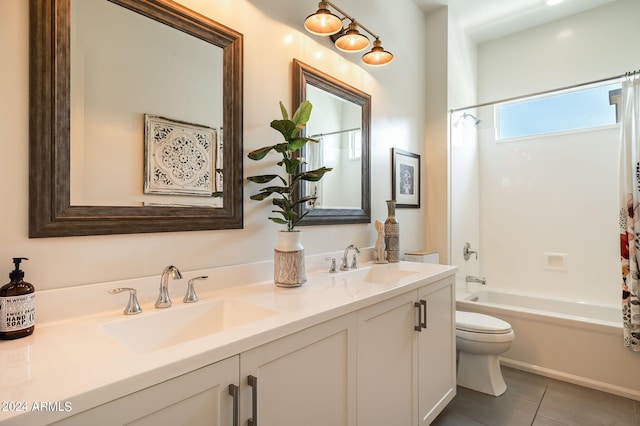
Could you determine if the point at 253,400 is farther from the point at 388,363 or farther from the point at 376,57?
the point at 376,57

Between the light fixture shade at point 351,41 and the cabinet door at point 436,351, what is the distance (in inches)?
55.1

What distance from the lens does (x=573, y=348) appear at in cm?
231

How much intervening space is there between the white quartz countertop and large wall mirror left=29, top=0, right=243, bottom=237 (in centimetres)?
22

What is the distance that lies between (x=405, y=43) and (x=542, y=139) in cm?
169

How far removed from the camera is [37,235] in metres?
0.94

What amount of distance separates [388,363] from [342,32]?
72.9 inches

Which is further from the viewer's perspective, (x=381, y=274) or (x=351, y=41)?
(x=381, y=274)

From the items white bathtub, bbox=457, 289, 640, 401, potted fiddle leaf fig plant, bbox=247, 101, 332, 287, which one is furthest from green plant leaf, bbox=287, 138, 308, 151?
white bathtub, bbox=457, 289, 640, 401

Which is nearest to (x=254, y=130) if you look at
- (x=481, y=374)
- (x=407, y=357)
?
(x=407, y=357)

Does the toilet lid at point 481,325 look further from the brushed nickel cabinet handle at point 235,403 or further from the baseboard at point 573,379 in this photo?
the brushed nickel cabinet handle at point 235,403

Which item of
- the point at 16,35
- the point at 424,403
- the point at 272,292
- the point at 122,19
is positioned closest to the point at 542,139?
the point at 424,403

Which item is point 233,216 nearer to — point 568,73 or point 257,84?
point 257,84

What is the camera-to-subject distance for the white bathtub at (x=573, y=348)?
2152mm

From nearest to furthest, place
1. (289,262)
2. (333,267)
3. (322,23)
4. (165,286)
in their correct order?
(165,286) < (289,262) < (322,23) < (333,267)
